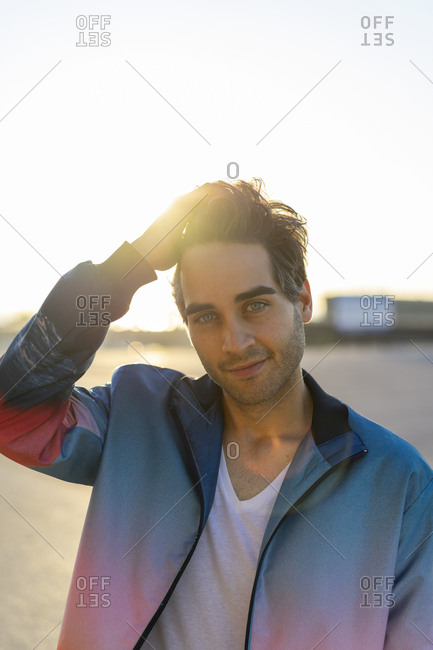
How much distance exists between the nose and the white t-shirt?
48 cm

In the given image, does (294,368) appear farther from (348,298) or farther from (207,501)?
(348,298)

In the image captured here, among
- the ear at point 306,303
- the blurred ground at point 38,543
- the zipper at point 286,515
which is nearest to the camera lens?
the zipper at point 286,515

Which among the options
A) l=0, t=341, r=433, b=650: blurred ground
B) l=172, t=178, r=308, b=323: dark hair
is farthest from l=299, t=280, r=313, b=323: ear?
l=0, t=341, r=433, b=650: blurred ground

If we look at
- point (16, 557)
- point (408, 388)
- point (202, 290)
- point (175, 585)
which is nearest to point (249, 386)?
point (202, 290)

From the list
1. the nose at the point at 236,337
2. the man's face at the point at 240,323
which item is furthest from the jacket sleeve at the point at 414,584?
the nose at the point at 236,337

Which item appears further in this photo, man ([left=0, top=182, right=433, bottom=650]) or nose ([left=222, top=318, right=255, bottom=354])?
nose ([left=222, top=318, right=255, bottom=354])

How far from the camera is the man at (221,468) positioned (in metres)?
1.76

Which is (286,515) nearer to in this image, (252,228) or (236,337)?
(236,337)

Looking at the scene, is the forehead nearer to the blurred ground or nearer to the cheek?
the cheek

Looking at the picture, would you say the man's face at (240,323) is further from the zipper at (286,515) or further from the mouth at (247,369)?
the zipper at (286,515)

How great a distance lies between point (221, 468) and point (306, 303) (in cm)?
78

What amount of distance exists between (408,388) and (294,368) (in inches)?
489

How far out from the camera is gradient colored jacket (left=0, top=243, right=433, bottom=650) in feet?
5.74

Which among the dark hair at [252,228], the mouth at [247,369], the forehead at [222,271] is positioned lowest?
the mouth at [247,369]
